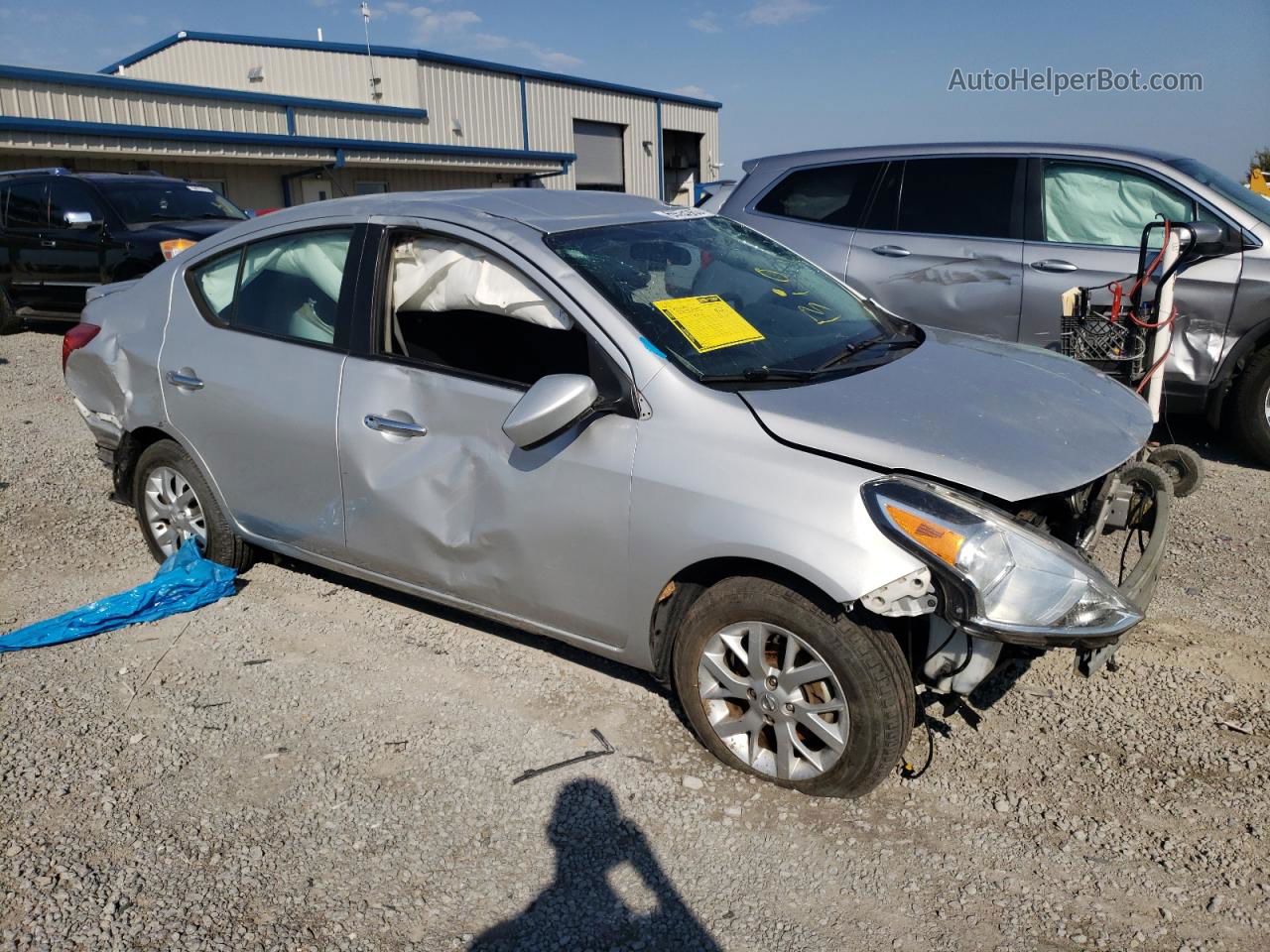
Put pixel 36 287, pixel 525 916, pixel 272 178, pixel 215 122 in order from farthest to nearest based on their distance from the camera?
1. pixel 272 178
2. pixel 215 122
3. pixel 36 287
4. pixel 525 916

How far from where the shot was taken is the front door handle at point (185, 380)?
4.37 metres

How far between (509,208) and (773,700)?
2.04m

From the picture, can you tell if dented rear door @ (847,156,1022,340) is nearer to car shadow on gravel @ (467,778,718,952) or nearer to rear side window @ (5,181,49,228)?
car shadow on gravel @ (467,778,718,952)

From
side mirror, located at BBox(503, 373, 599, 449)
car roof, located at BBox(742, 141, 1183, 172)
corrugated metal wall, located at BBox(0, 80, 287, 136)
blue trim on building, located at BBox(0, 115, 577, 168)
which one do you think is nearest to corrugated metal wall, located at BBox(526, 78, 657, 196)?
blue trim on building, located at BBox(0, 115, 577, 168)

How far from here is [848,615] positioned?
289 centimetres

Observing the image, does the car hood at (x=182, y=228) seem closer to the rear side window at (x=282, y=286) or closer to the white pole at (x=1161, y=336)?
the rear side window at (x=282, y=286)

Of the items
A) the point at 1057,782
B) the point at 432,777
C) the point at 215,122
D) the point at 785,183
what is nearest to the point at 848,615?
the point at 1057,782

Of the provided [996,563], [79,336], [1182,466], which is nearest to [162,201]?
[79,336]

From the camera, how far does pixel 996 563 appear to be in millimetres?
2723

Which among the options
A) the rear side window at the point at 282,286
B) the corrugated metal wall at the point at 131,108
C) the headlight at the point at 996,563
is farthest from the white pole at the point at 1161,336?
the corrugated metal wall at the point at 131,108

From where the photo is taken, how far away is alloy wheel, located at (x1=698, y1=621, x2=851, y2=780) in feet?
9.78

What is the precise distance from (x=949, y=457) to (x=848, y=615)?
526mm

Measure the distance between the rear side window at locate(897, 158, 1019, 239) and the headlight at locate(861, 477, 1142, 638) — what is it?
13.5 ft

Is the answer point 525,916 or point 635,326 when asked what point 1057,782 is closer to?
point 525,916
